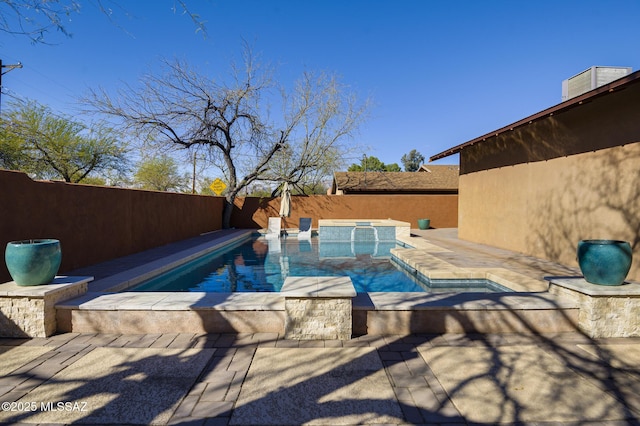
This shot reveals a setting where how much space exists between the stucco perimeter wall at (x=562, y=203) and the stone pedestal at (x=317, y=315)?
5815 mm

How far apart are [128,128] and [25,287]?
12.5 m

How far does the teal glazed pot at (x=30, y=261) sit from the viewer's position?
3273mm

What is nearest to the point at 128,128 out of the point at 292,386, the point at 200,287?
the point at 200,287

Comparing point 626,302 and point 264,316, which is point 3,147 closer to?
point 264,316

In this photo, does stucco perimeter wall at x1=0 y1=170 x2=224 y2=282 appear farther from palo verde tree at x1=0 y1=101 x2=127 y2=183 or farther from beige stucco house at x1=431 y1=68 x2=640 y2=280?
beige stucco house at x1=431 y1=68 x2=640 y2=280

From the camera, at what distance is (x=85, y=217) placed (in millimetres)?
6398

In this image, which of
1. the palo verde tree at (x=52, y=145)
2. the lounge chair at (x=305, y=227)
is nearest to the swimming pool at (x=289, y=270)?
the lounge chair at (x=305, y=227)

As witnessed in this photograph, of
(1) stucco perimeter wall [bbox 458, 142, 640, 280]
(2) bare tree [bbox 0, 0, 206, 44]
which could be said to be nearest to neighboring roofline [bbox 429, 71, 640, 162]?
(1) stucco perimeter wall [bbox 458, 142, 640, 280]

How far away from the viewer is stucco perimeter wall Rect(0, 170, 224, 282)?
15.7ft

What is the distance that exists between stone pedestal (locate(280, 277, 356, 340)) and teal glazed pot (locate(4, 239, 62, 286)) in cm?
275

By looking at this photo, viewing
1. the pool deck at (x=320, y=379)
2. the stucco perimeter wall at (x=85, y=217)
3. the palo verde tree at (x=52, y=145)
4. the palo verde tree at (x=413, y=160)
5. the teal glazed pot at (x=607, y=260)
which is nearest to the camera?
the pool deck at (x=320, y=379)

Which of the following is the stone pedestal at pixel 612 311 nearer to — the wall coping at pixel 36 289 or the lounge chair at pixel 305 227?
the wall coping at pixel 36 289

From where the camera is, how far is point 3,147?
14844 mm

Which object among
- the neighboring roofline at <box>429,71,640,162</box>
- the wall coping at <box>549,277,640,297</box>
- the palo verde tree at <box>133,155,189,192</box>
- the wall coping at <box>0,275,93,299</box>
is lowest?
the wall coping at <box>0,275,93,299</box>
